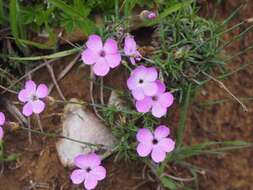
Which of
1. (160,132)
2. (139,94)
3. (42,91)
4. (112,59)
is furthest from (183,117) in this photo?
(42,91)

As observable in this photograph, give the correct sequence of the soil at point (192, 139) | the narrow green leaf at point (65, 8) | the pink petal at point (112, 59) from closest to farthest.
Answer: the pink petal at point (112, 59) → the narrow green leaf at point (65, 8) → the soil at point (192, 139)

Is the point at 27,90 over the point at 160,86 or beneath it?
over

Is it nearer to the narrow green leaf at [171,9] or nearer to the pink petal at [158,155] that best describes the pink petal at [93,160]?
the pink petal at [158,155]

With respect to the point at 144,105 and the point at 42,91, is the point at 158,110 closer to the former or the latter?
the point at 144,105

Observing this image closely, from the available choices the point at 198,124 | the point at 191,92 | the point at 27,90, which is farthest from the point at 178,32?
the point at 27,90

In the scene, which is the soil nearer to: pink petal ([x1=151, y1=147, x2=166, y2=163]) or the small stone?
the small stone

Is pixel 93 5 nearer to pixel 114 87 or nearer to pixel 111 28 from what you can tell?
pixel 111 28

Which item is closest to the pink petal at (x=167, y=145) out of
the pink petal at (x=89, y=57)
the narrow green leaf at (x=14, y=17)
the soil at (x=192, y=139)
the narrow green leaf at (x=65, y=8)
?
the soil at (x=192, y=139)
